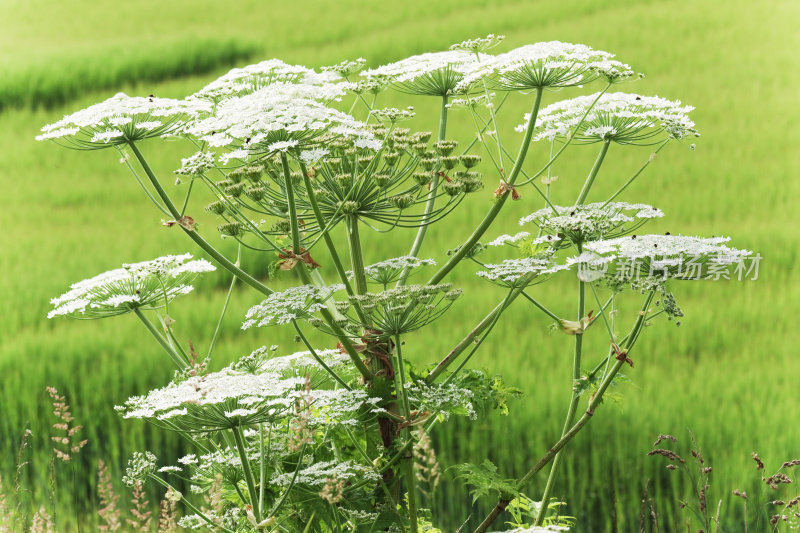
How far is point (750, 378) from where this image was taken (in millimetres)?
5195

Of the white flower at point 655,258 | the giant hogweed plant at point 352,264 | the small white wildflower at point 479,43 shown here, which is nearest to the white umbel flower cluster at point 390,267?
the giant hogweed plant at point 352,264

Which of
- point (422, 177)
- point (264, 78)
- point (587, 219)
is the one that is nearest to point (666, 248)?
point (587, 219)

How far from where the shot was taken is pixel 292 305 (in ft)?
8.50

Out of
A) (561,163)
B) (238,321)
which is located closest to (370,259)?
(238,321)

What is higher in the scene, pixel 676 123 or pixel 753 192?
pixel 676 123

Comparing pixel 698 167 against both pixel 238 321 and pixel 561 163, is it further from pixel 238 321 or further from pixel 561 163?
pixel 238 321

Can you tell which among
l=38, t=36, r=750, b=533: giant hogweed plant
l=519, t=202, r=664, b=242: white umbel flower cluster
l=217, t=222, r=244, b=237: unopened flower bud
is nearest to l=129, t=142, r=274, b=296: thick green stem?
l=38, t=36, r=750, b=533: giant hogweed plant

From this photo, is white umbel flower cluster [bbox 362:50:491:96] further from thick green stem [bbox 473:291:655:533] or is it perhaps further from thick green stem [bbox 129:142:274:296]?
thick green stem [bbox 473:291:655:533]

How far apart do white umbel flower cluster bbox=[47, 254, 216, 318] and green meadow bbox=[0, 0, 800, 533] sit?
5.26 feet

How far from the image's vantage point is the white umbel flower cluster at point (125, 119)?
8.60 feet

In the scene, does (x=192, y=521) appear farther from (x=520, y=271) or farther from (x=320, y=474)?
Answer: (x=520, y=271)

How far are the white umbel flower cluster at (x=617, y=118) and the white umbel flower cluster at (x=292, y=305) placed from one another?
1076 mm

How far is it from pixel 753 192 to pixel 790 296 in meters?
1.42

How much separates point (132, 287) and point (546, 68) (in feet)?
5.33
